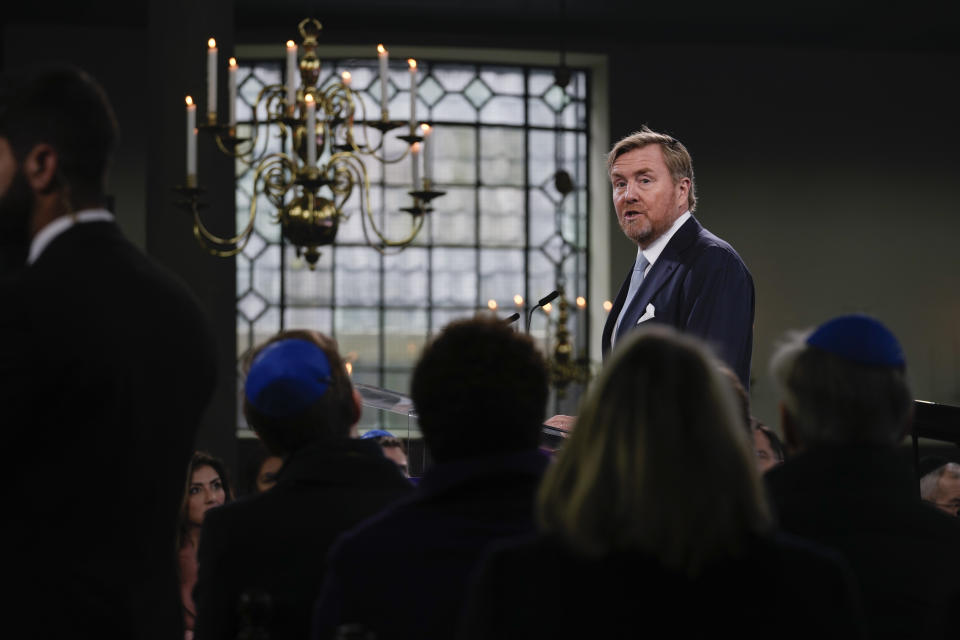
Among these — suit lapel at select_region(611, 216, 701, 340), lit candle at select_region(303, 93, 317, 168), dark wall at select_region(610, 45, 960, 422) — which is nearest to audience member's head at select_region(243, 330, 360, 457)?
suit lapel at select_region(611, 216, 701, 340)

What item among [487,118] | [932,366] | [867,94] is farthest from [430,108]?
[932,366]

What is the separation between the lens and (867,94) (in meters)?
9.77

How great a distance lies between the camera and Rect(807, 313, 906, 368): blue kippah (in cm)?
163

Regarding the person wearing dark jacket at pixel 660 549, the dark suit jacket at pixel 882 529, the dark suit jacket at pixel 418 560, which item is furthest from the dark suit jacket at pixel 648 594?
the dark suit jacket at pixel 882 529

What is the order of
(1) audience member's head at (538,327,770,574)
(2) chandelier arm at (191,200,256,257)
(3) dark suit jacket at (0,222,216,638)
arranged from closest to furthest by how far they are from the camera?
(1) audience member's head at (538,327,770,574), (3) dark suit jacket at (0,222,216,638), (2) chandelier arm at (191,200,256,257)

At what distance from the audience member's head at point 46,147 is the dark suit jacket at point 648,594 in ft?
2.50

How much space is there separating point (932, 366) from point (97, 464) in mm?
9041

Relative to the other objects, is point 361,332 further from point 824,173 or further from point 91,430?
point 91,430

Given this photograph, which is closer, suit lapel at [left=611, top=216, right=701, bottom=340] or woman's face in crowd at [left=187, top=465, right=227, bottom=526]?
suit lapel at [left=611, top=216, right=701, bottom=340]

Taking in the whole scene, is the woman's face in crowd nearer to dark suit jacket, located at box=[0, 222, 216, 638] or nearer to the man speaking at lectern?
the man speaking at lectern

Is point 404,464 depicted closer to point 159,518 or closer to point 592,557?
point 159,518

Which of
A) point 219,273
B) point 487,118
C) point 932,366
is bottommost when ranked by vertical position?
point 932,366

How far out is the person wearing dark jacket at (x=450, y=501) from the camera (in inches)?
60.4

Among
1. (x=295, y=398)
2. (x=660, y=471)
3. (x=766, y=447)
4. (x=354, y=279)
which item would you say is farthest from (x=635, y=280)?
(x=354, y=279)
